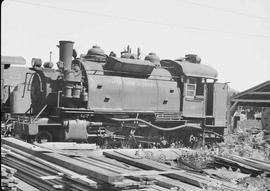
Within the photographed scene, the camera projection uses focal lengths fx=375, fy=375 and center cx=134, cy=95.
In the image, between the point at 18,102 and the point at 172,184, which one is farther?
the point at 18,102

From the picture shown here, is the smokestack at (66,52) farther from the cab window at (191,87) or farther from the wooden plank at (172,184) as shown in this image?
the wooden plank at (172,184)

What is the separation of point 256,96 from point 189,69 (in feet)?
24.5

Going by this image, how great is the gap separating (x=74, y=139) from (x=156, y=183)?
20.7 feet

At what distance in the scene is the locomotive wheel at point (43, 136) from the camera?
13.2m

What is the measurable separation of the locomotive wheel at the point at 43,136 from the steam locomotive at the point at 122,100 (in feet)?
0.11

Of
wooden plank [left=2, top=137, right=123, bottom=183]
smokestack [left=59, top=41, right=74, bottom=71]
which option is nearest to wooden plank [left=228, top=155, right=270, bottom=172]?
wooden plank [left=2, top=137, right=123, bottom=183]

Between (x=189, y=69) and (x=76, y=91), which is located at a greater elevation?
(x=189, y=69)

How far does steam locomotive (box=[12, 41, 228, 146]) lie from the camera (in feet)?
44.3

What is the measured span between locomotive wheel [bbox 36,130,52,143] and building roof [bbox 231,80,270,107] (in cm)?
1299

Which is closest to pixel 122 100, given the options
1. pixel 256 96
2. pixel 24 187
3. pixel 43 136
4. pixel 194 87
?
pixel 43 136

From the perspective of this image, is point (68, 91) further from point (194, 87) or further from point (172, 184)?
point (172, 184)

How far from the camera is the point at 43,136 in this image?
44.0ft

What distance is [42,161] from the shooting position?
7797mm

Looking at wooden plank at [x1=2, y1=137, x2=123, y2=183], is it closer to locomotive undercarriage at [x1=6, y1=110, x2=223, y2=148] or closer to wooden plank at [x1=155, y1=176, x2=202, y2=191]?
wooden plank at [x1=155, y1=176, x2=202, y2=191]
